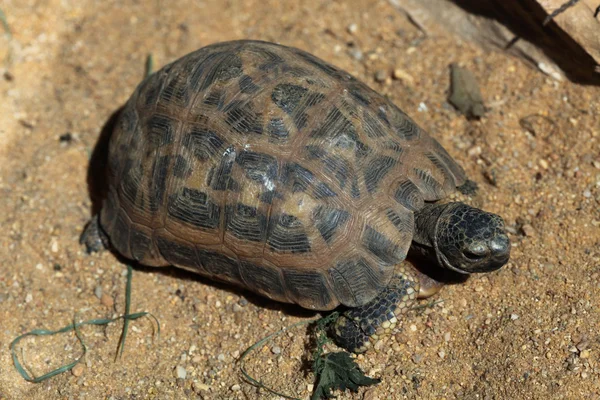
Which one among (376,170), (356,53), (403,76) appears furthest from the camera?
(356,53)

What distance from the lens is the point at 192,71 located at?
448 cm

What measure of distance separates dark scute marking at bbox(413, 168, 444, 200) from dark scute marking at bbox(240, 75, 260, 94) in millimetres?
1323

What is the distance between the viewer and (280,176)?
4012mm

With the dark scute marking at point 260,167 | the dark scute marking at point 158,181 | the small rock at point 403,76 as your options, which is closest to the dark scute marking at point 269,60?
the dark scute marking at point 260,167

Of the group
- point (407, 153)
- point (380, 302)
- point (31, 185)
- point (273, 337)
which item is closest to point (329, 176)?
point (407, 153)

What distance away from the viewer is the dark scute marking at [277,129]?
4059mm

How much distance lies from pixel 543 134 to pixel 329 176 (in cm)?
236

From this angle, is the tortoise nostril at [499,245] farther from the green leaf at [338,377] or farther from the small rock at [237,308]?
the small rock at [237,308]

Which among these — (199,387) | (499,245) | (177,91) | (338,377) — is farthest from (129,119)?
(499,245)

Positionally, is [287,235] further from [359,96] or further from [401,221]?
[359,96]

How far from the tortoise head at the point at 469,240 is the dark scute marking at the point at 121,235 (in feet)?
8.10

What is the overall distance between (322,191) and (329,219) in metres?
0.20

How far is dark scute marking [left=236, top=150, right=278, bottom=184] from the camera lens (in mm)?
4020

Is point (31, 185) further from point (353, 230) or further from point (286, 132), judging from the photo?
point (353, 230)
